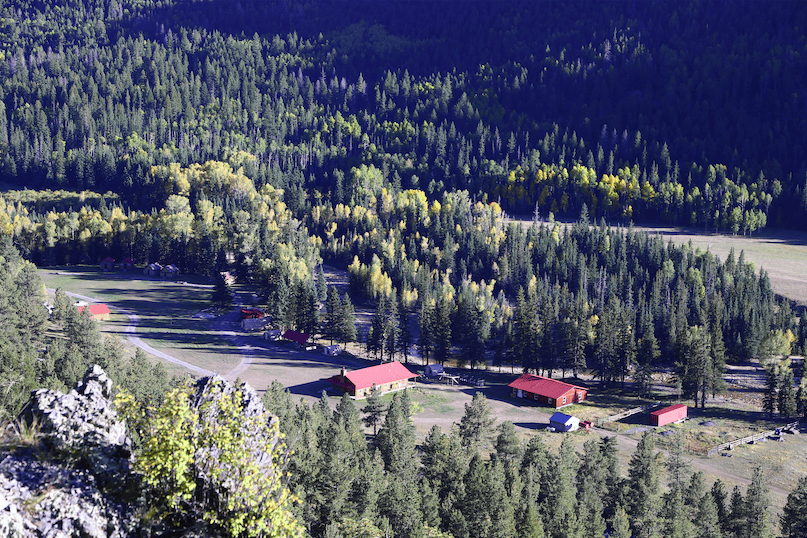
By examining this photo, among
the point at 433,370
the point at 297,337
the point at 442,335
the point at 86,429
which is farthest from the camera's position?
the point at 297,337

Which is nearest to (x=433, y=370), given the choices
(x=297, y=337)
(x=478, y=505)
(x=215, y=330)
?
(x=297, y=337)

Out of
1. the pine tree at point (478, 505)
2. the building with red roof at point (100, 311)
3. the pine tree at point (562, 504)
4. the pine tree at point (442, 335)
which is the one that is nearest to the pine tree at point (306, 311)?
the pine tree at point (442, 335)

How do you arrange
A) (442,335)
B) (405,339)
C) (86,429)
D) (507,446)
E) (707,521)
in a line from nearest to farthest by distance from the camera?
1. (86,429)
2. (707,521)
3. (507,446)
4. (442,335)
5. (405,339)

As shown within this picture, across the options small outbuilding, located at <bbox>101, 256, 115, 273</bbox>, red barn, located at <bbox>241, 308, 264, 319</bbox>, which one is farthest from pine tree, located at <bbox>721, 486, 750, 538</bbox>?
small outbuilding, located at <bbox>101, 256, 115, 273</bbox>

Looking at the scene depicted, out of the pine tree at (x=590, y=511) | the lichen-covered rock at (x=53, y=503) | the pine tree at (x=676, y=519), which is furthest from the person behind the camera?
the pine tree at (x=676, y=519)

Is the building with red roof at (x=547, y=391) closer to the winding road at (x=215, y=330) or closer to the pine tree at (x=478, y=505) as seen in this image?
the winding road at (x=215, y=330)

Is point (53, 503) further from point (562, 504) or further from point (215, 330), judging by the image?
point (215, 330)

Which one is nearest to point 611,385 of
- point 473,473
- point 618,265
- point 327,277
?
point 618,265
